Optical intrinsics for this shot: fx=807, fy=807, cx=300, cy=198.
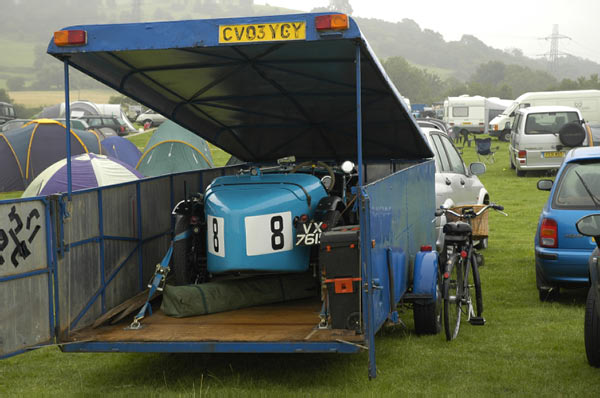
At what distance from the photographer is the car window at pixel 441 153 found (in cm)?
1123

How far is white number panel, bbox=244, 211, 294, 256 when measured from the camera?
21.1 feet

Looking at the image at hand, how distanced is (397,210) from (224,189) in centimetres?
148

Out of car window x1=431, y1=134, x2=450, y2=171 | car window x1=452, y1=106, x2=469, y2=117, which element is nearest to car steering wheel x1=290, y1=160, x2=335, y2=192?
car window x1=431, y1=134, x2=450, y2=171

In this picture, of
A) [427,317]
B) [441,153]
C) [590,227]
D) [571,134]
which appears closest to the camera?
[590,227]

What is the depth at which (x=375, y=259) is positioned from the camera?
5.80 m

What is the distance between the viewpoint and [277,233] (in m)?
6.52

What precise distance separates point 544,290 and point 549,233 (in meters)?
0.92

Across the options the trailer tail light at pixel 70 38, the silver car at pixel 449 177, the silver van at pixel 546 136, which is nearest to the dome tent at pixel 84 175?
the silver car at pixel 449 177

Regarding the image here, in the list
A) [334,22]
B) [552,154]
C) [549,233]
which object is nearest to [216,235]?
[334,22]

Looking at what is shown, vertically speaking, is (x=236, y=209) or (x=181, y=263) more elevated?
(x=236, y=209)

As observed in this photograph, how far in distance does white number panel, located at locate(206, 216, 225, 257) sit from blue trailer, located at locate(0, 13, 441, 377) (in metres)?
0.02

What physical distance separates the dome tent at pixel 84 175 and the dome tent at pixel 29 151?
6829 mm

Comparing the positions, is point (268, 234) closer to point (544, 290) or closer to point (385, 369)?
point (385, 369)

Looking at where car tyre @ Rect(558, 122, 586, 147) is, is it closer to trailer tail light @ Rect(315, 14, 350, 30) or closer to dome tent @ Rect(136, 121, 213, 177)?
dome tent @ Rect(136, 121, 213, 177)
